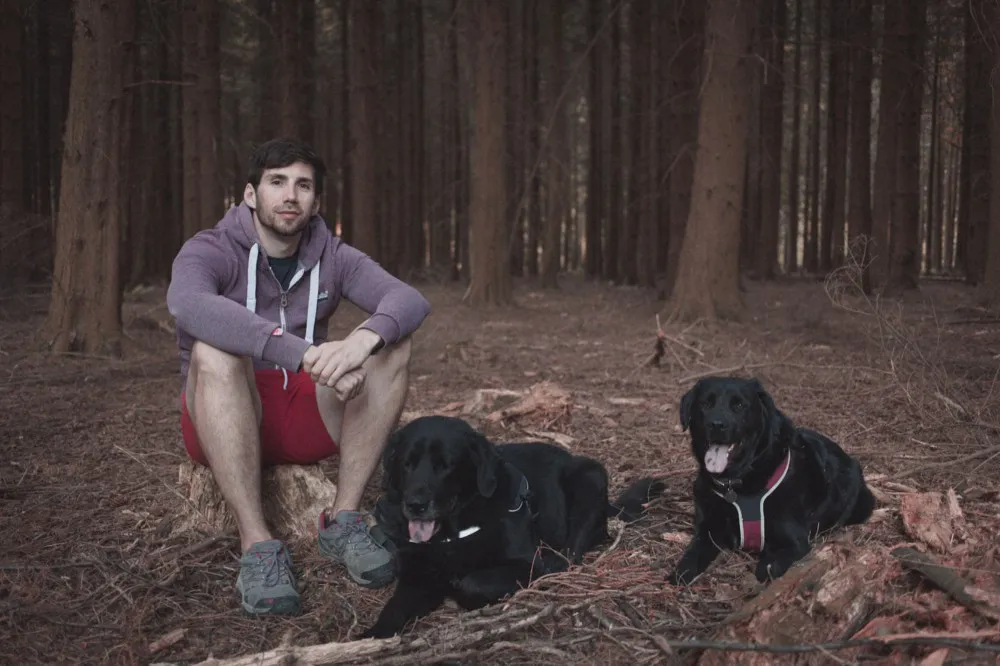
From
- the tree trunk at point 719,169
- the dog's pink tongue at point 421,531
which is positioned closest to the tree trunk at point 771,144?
the tree trunk at point 719,169

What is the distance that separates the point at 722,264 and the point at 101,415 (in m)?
7.38

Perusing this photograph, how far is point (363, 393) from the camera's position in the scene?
3.99m

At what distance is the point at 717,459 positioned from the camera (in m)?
3.76

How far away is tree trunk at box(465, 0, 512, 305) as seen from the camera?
14.1 metres

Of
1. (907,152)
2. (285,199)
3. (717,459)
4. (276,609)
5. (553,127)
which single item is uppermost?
(553,127)

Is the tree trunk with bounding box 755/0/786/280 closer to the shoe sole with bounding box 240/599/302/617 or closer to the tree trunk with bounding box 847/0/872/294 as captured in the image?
the tree trunk with bounding box 847/0/872/294

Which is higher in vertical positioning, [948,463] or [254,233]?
[254,233]

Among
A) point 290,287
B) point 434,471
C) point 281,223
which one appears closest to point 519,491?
point 434,471

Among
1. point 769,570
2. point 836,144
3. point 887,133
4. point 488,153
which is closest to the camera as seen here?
point 769,570

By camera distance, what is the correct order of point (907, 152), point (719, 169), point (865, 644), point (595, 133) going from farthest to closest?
point (595, 133) → point (907, 152) → point (719, 169) → point (865, 644)

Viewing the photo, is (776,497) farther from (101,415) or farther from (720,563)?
(101,415)

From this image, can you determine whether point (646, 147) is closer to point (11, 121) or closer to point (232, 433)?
point (11, 121)

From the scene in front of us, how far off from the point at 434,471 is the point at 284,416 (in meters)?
1.04

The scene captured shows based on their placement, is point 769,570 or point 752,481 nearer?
point 769,570
